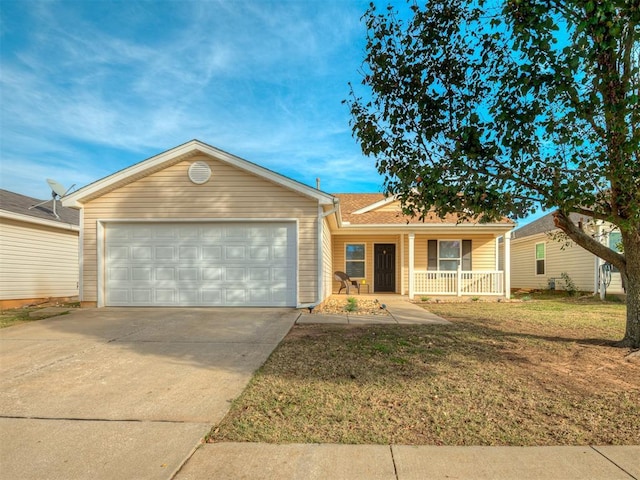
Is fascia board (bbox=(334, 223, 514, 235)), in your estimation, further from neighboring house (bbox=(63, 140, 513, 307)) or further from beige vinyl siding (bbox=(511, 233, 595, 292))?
neighboring house (bbox=(63, 140, 513, 307))

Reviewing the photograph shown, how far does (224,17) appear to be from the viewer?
9430 mm

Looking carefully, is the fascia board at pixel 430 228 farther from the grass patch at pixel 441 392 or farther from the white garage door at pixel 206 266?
the grass patch at pixel 441 392

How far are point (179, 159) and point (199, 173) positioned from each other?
635 millimetres

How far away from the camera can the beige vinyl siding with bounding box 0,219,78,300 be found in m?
11.8

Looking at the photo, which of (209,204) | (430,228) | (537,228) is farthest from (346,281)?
(537,228)

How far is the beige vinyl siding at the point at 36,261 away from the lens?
11797 mm

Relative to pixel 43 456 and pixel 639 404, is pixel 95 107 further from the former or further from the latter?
pixel 639 404

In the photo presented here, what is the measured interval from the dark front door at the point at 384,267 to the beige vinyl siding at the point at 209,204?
6848mm

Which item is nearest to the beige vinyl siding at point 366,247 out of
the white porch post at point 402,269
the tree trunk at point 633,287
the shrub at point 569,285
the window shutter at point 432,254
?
the white porch post at point 402,269

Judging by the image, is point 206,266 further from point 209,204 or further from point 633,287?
point 633,287

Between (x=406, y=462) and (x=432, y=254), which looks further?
(x=432, y=254)

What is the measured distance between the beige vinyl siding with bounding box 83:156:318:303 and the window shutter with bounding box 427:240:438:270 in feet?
24.5

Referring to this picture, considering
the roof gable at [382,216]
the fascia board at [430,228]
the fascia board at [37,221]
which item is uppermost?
the roof gable at [382,216]

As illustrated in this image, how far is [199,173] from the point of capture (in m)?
10.0
